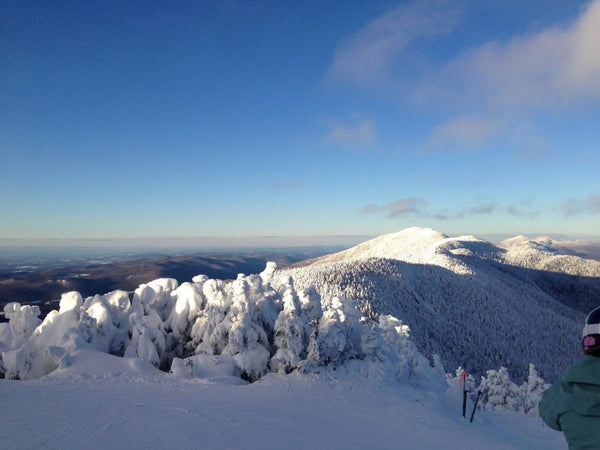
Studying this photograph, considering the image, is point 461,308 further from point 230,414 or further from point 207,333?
point 230,414

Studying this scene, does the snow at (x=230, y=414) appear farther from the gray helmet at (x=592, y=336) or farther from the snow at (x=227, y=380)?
the gray helmet at (x=592, y=336)

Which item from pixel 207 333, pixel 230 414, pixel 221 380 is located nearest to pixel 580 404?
pixel 230 414

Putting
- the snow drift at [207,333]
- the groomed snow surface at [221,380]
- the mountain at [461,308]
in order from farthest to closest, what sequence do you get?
1. the mountain at [461,308]
2. the snow drift at [207,333]
3. the groomed snow surface at [221,380]

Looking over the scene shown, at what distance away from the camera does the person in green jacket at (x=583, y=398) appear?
10.8 feet

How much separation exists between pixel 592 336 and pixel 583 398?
2.06 feet

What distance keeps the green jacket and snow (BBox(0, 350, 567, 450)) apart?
5.09 m

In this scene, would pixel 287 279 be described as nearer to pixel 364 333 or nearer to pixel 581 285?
pixel 364 333

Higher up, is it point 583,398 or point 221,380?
point 583,398

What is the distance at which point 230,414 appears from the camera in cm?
811

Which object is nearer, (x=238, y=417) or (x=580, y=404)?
(x=580, y=404)

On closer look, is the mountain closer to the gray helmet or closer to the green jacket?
the green jacket

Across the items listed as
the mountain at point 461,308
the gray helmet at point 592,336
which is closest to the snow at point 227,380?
the gray helmet at point 592,336

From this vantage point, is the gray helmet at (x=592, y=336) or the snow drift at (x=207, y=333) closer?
the gray helmet at (x=592, y=336)

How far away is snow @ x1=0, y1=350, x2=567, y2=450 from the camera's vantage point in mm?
6410
